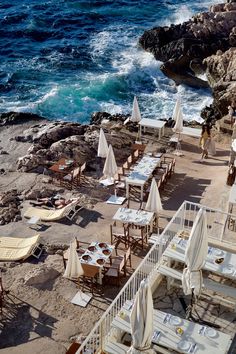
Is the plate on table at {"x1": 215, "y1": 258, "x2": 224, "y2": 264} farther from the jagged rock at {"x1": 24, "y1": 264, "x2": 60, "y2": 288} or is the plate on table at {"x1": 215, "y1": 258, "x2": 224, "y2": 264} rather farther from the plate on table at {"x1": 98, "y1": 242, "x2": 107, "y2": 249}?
the jagged rock at {"x1": 24, "y1": 264, "x2": 60, "y2": 288}

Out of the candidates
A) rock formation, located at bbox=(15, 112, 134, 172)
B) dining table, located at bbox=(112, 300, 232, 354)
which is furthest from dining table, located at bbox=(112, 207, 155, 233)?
rock formation, located at bbox=(15, 112, 134, 172)

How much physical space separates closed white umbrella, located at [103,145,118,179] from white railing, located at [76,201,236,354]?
13.9ft

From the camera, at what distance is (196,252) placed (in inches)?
431

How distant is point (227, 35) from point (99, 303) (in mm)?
30276

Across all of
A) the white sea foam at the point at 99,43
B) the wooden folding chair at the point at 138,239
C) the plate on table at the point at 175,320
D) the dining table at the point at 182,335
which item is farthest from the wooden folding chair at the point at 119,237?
the white sea foam at the point at 99,43

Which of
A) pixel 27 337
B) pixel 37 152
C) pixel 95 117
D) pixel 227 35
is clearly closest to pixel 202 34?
pixel 227 35

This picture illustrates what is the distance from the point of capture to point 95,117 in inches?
1160

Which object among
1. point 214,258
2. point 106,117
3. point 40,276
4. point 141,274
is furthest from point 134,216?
point 106,117

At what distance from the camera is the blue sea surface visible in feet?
111

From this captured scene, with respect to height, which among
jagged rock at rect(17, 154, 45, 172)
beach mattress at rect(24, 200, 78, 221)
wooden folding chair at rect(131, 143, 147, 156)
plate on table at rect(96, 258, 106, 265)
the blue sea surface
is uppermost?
plate on table at rect(96, 258, 106, 265)

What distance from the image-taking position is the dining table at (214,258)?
39.3 feet

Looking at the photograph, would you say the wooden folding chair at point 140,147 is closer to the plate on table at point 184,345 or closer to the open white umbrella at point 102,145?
the open white umbrella at point 102,145

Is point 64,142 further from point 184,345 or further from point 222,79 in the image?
point 184,345

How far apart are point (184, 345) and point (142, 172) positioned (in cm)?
1024
